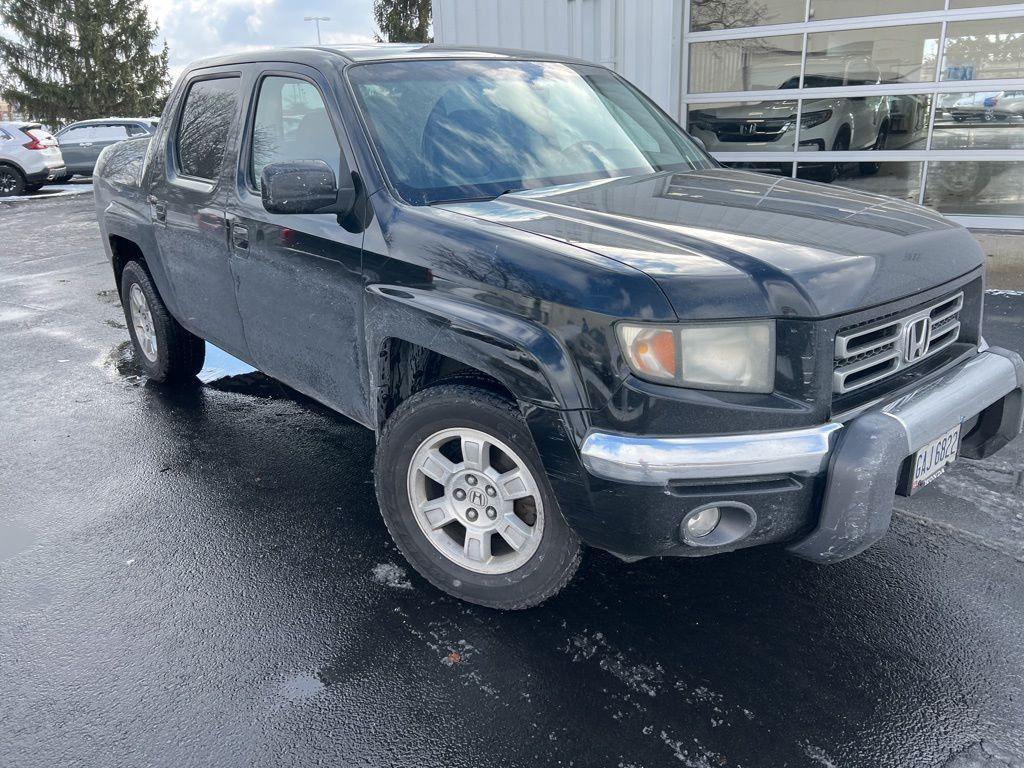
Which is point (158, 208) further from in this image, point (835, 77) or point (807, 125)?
point (835, 77)

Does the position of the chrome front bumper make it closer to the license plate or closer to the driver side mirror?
the license plate

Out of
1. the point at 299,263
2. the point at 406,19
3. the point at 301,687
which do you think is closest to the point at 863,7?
the point at 299,263

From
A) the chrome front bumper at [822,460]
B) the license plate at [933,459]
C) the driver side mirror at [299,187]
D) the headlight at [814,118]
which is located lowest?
the license plate at [933,459]

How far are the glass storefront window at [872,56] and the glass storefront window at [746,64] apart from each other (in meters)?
0.18

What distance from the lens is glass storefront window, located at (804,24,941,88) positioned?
308 inches

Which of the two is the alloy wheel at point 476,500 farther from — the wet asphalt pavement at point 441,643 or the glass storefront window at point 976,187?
the glass storefront window at point 976,187

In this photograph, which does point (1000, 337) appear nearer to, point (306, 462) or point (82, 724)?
point (306, 462)

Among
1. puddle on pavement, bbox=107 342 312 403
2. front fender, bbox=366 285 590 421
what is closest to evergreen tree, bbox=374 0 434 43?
puddle on pavement, bbox=107 342 312 403

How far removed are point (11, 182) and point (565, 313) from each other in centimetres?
1985

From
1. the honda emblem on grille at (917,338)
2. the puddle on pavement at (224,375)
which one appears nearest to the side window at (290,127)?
the puddle on pavement at (224,375)

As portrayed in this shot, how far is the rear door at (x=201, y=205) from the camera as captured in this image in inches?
152

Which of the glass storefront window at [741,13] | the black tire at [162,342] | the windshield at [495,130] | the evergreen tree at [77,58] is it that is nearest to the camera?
the windshield at [495,130]

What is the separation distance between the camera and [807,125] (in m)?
8.53

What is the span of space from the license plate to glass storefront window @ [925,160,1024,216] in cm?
631
